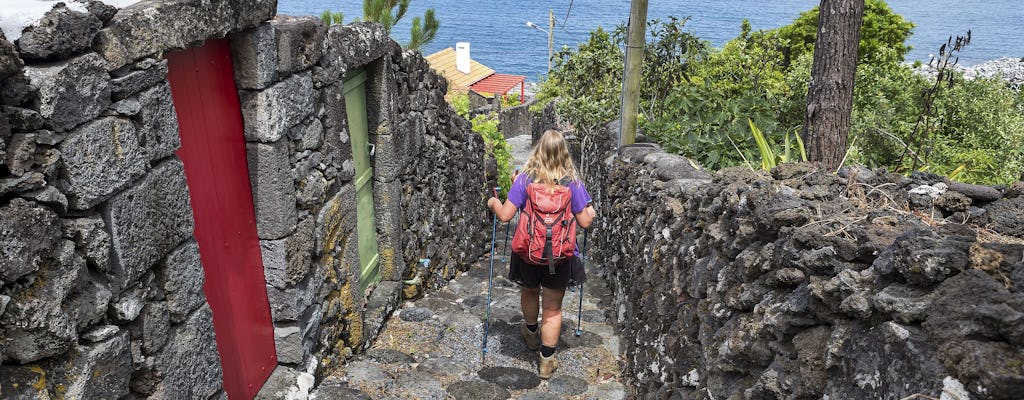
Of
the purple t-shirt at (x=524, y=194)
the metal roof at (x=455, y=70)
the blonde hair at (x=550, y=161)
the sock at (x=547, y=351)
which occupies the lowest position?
the metal roof at (x=455, y=70)

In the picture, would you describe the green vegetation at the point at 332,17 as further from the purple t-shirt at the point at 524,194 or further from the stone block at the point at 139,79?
the stone block at the point at 139,79

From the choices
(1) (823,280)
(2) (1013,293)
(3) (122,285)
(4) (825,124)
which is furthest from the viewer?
(4) (825,124)

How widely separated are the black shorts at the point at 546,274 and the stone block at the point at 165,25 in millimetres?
2338

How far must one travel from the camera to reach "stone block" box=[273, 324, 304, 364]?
397cm

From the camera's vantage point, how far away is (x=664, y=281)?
13.9ft

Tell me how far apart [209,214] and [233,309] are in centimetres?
54

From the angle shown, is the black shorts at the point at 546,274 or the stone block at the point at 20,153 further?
the black shorts at the point at 546,274

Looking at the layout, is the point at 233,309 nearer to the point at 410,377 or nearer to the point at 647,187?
the point at 410,377

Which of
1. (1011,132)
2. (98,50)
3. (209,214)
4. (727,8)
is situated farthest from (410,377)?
(727,8)

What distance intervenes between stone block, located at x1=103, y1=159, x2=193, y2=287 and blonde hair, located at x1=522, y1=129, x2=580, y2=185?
2220 millimetres

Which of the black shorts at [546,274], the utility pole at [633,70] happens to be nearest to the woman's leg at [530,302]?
the black shorts at [546,274]

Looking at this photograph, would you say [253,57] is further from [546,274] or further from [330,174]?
[546,274]

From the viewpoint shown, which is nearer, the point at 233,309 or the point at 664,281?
the point at 233,309

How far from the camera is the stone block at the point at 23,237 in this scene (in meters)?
1.89
